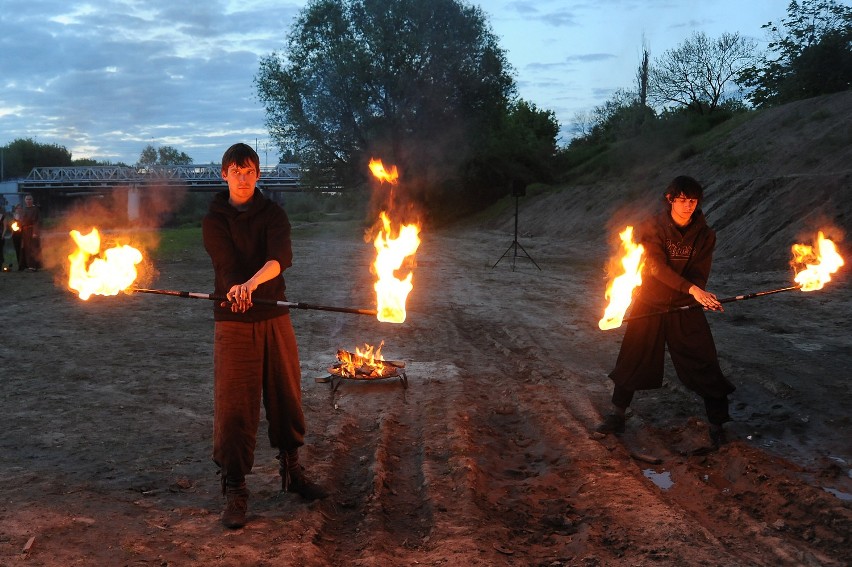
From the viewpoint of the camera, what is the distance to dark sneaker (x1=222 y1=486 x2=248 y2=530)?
14.6ft

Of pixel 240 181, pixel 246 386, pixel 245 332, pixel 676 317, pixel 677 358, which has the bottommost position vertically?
pixel 677 358

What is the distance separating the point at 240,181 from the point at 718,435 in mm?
4357

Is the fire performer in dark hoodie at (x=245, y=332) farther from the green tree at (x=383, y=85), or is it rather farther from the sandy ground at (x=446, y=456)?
the green tree at (x=383, y=85)

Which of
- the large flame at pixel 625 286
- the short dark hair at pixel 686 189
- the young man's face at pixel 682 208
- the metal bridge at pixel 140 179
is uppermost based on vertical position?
the metal bridge at pixel 140 179

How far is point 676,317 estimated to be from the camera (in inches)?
244

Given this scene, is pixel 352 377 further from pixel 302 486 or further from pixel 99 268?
pixel 99 268

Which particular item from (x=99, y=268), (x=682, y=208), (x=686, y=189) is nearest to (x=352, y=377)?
(x=99, y=268)

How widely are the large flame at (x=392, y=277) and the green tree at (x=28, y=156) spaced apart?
321ft

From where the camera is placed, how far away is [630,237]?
6582 mm

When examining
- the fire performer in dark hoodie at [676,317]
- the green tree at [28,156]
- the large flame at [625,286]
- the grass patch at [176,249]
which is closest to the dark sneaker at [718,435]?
the fire performer in dark hoodie at [676,317]

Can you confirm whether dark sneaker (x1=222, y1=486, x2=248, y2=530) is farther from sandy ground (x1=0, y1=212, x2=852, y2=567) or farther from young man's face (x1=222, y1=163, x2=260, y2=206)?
young man's face (x1=222, y1=163, x2=260, y2=206)

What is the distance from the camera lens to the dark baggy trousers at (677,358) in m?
6.08

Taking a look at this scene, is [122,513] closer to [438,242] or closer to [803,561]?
[803,561]

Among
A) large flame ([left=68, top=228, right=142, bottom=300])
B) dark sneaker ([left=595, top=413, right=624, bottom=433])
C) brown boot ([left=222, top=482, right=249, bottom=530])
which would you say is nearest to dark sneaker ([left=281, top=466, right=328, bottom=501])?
brown boot ([left=222, top=482, right=249, bottom=530])
